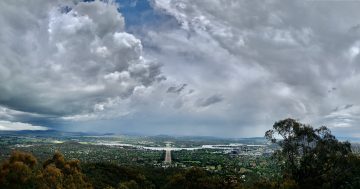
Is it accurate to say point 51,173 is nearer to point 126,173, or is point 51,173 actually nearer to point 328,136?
point 328,136

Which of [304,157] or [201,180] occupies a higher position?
[304,157]

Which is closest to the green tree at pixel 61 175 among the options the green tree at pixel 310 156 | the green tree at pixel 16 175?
the green tree at pixel 16 175

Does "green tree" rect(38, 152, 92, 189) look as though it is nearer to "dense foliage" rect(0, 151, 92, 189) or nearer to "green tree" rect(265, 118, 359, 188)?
"dense foliage" rect(0, 151, 92, 189)

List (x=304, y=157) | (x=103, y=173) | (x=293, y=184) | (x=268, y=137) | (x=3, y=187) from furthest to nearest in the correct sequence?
(x=103, y=173)
(x=268, y=137)
(x=304, y=157)
(x=293, y=184)
(x=3, y=187)

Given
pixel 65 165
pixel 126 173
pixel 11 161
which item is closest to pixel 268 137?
pixel 65 165

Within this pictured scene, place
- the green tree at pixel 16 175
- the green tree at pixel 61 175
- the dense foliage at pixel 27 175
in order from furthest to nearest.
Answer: the green tree at pixel 61 175 < the dense foliage at pixel 27 175 < the green tree at pixel 16 175

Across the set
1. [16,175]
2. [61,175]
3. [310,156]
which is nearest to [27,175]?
[16,175]

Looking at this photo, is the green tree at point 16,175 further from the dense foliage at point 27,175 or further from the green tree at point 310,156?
the green tree at point 310,156

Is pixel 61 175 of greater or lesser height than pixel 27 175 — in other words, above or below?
below

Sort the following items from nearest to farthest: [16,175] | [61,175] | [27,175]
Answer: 1. [16,175]
2. [27,175]
3. [61,175]

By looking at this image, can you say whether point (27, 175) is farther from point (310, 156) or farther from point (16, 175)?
point (310, 156)

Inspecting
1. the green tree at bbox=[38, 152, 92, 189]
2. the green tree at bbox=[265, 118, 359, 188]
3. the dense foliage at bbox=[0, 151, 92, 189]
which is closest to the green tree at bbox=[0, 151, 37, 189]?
the dense foliage at bbox=[0, 151, 92, 189]
